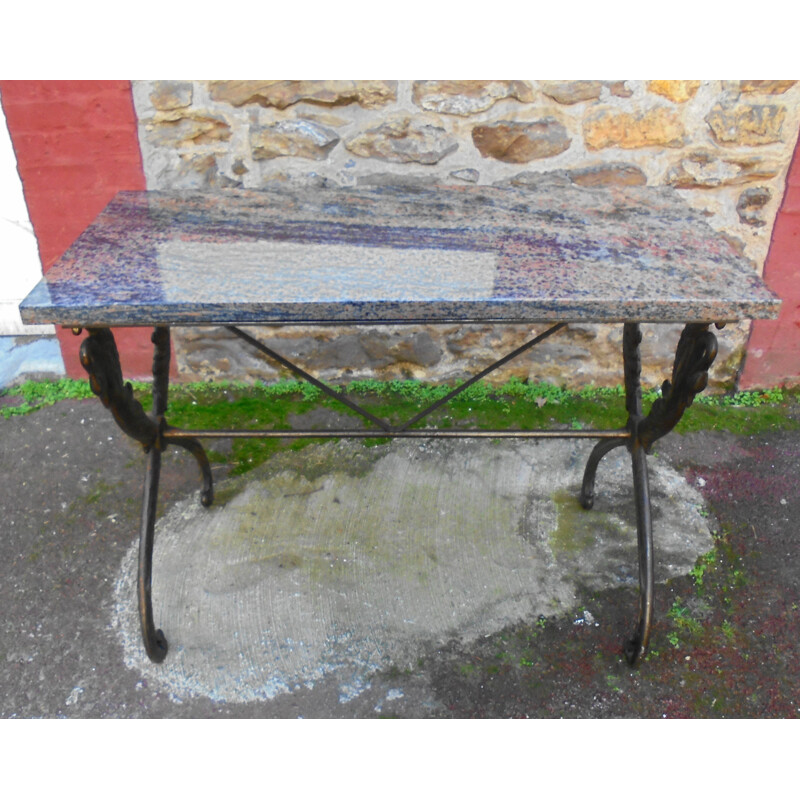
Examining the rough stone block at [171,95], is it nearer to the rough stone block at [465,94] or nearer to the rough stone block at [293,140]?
the rough stone block at [293,140]

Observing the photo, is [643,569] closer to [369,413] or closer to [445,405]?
[369,413]

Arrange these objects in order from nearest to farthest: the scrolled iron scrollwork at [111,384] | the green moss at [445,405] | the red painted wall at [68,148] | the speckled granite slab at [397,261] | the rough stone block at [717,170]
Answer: the speckled granite slab at [397,261] < the scrolled iron scrollwork at [111,384] < the red painted wall at [68,148] < the rough stone block at [717,170] < the green moss at [445,405]

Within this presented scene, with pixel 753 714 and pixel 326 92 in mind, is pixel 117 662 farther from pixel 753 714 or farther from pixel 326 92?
pixel 326 92

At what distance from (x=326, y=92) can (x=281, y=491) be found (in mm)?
1512

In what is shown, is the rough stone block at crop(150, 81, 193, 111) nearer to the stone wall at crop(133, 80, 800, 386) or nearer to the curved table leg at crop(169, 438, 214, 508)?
the stone wall at crop(133, 80, 800, 386)

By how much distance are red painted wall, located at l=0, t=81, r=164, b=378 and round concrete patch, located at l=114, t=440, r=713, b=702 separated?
1269 mm

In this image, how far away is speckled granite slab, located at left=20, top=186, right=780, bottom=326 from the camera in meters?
1.42

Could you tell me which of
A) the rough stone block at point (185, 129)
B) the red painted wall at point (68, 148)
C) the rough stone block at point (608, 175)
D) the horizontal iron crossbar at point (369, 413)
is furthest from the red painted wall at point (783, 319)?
the red painted wall at point (68, 148)

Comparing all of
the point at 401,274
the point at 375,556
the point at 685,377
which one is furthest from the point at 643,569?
the point at 401,274

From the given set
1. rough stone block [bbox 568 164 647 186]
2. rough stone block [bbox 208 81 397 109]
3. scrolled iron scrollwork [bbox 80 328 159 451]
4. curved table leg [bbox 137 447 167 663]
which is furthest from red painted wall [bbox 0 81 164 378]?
rough stone block [bbox 568 164 647 186]

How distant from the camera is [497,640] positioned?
6.76ft

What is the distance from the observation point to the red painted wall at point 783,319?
9.04 ft

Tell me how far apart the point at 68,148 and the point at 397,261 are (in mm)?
1788

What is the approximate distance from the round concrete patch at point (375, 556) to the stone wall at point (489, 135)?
1093 millimetres
